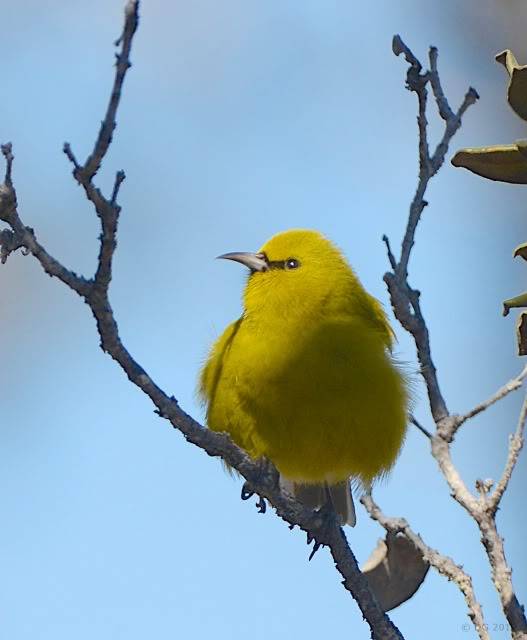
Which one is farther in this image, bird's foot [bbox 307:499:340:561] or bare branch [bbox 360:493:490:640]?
bird's foot [bbox 307:499:340:561]

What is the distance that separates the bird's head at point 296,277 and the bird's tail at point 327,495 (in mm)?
834

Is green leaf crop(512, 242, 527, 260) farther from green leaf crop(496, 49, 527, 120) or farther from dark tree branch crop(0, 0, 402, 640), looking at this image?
dark tree branch crop(0, 0, 402, 640)

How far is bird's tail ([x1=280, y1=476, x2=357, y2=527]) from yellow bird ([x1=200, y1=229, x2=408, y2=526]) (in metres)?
0.02

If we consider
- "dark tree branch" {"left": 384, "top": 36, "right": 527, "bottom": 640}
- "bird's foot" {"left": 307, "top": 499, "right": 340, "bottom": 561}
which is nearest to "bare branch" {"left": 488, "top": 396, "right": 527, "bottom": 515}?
"dark tree branch" {"left": 384, "top": 36, "right": 527, "bottom": 640}

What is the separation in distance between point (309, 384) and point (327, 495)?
0.84m

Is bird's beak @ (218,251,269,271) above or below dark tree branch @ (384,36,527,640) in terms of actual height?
above

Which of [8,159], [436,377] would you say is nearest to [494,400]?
[436,377]

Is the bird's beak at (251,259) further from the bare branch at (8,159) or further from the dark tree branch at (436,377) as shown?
the bare branch at (8,159)

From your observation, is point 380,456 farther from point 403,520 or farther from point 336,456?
point 403,520

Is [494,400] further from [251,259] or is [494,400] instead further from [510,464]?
[251,259]

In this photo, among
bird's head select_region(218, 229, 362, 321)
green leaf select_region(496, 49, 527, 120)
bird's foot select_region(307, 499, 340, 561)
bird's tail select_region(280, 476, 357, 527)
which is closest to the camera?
green leaf select_region(496, 49, 527, 120)

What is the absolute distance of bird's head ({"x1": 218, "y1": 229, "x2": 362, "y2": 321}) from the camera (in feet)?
17.5

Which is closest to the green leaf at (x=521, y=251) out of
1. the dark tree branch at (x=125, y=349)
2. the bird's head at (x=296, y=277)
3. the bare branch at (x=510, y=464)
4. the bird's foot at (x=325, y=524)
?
the bare branch at (x=510, y=464)

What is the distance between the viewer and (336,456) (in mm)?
5035
